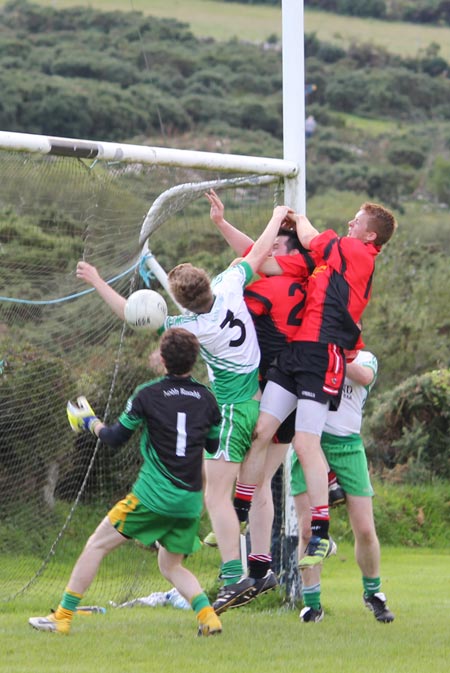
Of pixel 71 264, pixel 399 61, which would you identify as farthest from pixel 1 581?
pixel 399 61

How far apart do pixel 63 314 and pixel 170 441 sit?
2426 millimetres

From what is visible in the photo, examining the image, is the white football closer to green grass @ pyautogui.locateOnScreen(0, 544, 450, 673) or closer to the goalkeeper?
the goalkeeper

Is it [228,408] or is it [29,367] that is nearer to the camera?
[228,408]

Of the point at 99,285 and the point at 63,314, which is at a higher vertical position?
the point at 99,285

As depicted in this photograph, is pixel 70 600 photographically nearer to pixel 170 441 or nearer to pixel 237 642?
pixel 237 642

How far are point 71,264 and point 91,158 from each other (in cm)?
165

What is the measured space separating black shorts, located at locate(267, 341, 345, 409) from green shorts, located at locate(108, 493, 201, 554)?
1106 millimetres

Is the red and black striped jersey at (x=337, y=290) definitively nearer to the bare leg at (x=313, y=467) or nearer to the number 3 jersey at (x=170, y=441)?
the bare leg at (x=313, y=467)

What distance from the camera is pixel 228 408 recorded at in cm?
759

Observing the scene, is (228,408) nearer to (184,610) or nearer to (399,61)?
(184,610)

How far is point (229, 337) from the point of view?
7.45m

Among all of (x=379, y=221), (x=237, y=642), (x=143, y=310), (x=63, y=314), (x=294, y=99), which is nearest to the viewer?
(x=237, y=642)

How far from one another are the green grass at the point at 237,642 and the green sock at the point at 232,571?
1.07 feet

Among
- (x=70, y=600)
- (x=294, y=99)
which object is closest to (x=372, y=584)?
(x=70, y=600)
